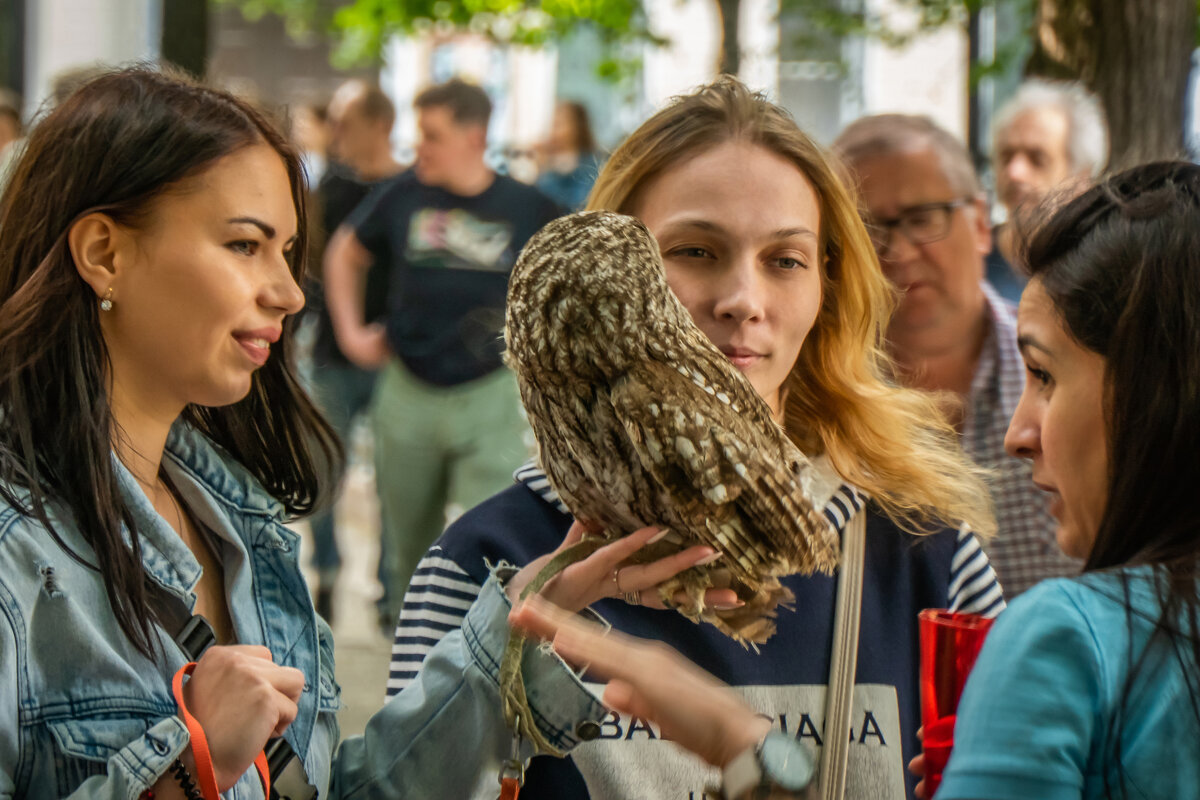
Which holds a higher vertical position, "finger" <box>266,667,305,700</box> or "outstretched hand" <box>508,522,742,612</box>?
"outstretched hand" <box>508,522,742,612</box>

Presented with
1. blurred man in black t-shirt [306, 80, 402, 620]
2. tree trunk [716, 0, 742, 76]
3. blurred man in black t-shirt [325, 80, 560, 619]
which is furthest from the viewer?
tree trunk [716, 0, 742, 76]

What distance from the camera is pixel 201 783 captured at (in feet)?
4.44

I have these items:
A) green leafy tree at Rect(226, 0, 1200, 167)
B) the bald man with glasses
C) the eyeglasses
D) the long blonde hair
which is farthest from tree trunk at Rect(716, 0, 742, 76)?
the long blonde hair

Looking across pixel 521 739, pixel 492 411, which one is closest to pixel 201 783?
pixel 521 739

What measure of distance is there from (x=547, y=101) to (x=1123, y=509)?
18.6m

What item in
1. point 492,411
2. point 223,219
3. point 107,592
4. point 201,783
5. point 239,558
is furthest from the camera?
point 492,411

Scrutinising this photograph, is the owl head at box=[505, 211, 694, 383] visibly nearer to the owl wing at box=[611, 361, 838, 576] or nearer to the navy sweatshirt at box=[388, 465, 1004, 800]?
the owl wing at box=[611, 361, 838, 576]

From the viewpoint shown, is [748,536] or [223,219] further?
[223,219]

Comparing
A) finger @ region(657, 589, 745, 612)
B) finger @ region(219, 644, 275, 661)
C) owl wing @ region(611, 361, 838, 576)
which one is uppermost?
owl wing @ region(611, 361, 838, 576)

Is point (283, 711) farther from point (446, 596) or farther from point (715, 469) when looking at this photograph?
point (715, 469)

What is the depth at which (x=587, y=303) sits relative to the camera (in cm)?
130

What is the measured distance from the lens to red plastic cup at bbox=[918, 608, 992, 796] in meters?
1.31

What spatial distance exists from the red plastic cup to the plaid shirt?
1.25 metres

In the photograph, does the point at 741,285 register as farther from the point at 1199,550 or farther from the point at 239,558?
the point at 239,558
